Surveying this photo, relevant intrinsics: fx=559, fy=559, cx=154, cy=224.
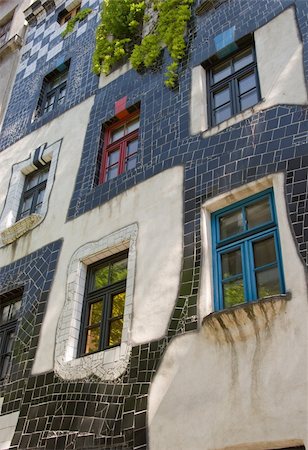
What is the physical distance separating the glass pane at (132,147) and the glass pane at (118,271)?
7.66ft

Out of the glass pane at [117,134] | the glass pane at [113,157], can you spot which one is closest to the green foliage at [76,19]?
the glass pane at [117,134]

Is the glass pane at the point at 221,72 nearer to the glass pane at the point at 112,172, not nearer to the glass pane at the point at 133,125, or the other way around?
the glass pane at the point at 133,125

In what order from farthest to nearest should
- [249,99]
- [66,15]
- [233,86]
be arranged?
[66,15]
[233,86]
[249,99]

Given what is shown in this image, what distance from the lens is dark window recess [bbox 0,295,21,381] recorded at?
29.6 feet

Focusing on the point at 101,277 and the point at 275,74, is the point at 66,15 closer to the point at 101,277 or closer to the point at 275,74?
the point at 275,74

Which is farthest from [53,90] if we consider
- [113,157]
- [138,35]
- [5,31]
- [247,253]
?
[247,253]

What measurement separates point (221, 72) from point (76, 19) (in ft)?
19.6

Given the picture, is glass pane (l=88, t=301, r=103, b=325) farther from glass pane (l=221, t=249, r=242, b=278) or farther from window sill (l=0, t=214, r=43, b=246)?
window sill (l=0, t=214, r=43, b=246)

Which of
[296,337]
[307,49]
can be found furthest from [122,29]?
[296,337]

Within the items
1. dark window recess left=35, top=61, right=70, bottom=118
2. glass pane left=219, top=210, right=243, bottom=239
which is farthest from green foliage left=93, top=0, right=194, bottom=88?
glass pane left=219, top=210, right=243, bottom=239

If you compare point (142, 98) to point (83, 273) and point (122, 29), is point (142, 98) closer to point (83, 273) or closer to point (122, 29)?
point (122, 29)

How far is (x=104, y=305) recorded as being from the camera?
26.6 ft

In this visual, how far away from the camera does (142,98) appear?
33.2ft

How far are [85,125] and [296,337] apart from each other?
6.68m
